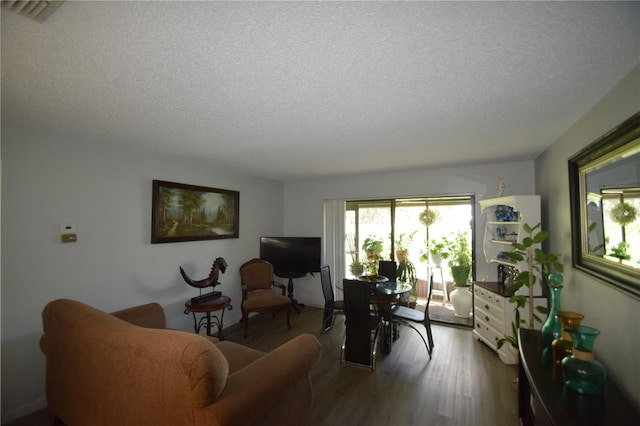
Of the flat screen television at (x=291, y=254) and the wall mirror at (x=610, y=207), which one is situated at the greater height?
the wall mirror at (x=610, y=207)

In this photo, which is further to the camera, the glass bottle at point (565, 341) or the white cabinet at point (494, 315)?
the white cabinet at point (494, 315)

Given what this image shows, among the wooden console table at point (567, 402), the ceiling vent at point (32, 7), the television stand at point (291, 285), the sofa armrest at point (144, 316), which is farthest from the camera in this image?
the television stand at point (291, 285)

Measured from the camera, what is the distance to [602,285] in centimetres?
173

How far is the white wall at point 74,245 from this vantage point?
219 centimetres

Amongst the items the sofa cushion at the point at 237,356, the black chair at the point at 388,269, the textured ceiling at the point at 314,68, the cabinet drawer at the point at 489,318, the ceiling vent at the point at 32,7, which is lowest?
the cabinet drawer at the point at 489,318

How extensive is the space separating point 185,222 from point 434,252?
14.8 feet

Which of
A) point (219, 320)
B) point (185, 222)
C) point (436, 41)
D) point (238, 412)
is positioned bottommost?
point (219, 320)

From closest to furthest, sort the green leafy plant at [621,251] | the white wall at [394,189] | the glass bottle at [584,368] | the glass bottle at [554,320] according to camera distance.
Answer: the glass bottle at [584,368] → the green leafy plant at [621,251] → the glass bottle at [554,320] → the white wall at [394,189]

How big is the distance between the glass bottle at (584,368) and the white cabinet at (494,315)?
1714 mm

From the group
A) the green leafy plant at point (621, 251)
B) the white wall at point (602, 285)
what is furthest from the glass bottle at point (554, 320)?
the green leafy plant at point (621, 251)

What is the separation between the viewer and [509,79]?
1.51 metres

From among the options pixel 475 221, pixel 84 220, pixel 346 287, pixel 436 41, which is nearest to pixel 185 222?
pixel 84 220

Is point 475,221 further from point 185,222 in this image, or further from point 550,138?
point 185,222

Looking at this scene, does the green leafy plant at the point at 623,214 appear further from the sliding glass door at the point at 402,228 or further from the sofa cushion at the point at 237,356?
the sliding glass door at the point at 402,228
